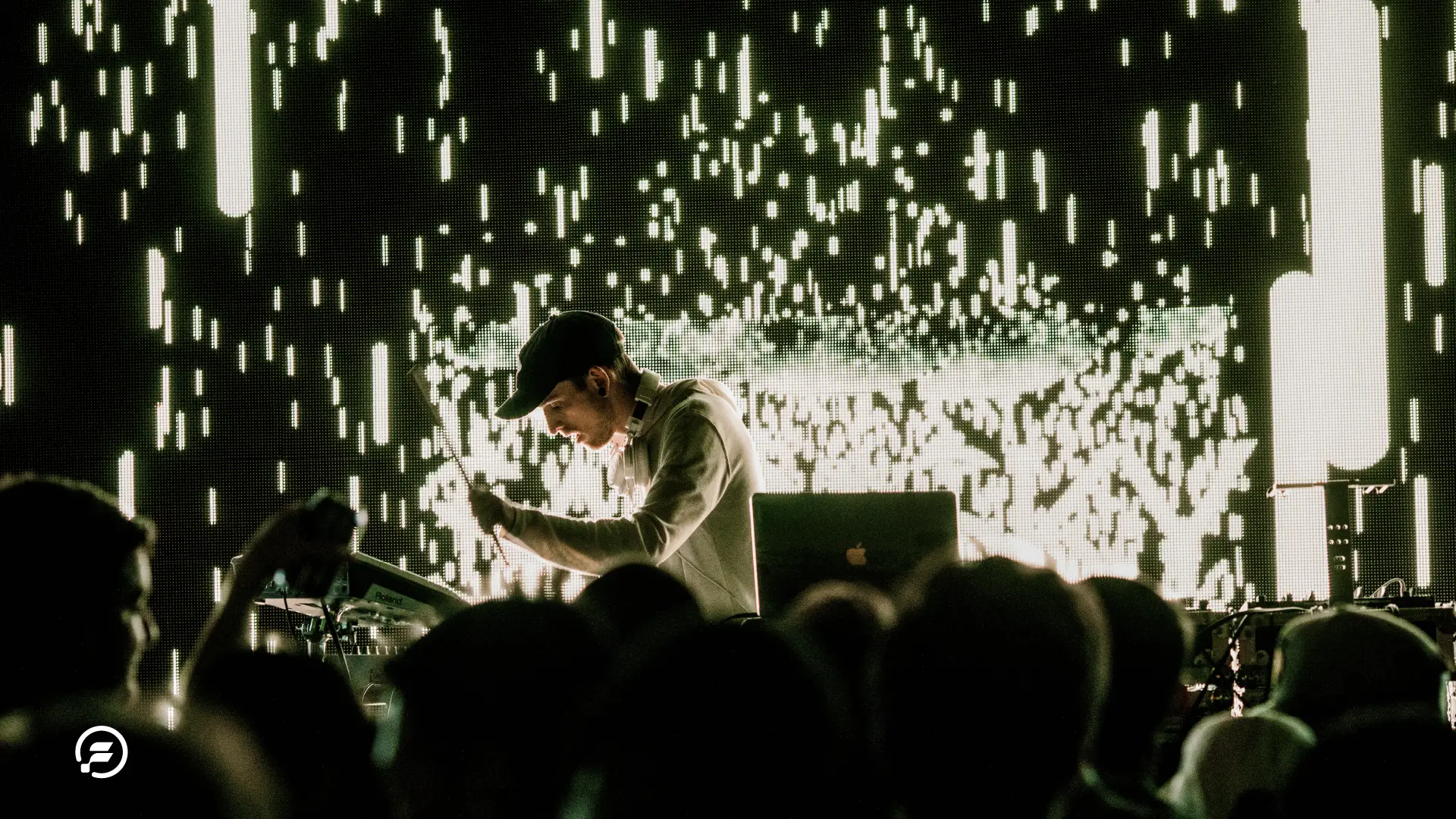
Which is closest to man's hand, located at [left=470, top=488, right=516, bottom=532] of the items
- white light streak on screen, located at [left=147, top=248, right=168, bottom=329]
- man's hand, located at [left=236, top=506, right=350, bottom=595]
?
man's hand, located at [left=236, top=506, right=350, bottom=595]

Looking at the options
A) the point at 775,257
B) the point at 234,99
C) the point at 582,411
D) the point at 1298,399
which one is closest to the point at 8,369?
the point at 234,99

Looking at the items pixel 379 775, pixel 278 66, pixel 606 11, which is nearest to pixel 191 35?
pixel 278 66

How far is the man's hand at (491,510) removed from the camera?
6.56 feet

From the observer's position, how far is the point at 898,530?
1702 mm

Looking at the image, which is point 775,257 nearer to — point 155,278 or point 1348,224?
point 1348,224

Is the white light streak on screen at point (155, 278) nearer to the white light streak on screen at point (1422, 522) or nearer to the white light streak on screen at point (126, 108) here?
the white light streak on screen at point (126, 108)

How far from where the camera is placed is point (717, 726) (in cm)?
74

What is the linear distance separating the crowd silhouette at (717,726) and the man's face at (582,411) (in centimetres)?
145

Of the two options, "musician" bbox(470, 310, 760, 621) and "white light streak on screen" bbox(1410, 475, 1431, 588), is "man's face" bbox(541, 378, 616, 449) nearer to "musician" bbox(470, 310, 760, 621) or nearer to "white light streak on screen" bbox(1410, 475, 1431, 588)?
"musician" bbox(470, 310, 760, 621)

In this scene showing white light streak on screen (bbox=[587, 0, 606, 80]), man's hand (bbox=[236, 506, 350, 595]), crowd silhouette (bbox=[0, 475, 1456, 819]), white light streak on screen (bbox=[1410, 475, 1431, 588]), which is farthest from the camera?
white light streak on screen (bbox=[587, 0, 606, 80])

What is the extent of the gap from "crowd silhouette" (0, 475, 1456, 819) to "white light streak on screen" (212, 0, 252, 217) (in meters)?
4.59

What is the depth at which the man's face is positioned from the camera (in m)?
2.36

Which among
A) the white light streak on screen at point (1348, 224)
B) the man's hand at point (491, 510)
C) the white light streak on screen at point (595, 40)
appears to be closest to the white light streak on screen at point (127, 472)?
the white light streak on screen at point (595, 40)

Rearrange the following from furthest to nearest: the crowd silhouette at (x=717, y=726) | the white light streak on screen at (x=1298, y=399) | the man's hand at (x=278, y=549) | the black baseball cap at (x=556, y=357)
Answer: the white light streak on screen at (x=1298, y=399), the black baseball cap at (x=556, y=357), the man's hand at (x=278, y=549), the crowd silhouette at (x=717, y=726)
